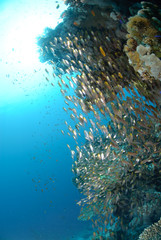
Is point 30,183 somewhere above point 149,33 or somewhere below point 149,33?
above

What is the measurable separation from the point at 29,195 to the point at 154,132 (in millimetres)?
60919

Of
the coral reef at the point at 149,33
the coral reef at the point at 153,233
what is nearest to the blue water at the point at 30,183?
the coral reef at the point at 153,233

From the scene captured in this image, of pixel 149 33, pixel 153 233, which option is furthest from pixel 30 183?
pixel 149 33

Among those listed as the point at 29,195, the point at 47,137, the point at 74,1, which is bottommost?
the point at 74,1

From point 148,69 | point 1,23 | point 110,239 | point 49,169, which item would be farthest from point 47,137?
point 148,69

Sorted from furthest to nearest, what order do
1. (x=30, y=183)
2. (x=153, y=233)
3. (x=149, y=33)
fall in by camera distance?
(x=30, y=183) → (x=153, y=233) → (x=149, y=33)

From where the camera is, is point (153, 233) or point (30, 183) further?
point (30, 183)

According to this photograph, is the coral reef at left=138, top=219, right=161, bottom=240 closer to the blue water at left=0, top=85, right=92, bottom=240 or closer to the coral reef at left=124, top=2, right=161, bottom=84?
the coral reef at left=124, top=2, right=161, bottom=84

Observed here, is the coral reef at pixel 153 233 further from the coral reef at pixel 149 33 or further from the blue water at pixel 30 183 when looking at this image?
the blue water at pixel 30 183

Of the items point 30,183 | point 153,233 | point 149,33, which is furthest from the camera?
point 30,183

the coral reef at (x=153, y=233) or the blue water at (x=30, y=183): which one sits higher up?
the blue water at (x=30, y=183)

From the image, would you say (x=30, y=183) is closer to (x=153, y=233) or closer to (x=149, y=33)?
(x=153, y=233)

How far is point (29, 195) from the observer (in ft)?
186

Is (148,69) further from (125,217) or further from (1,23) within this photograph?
(1,23)
